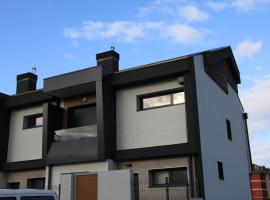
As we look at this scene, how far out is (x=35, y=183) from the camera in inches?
803

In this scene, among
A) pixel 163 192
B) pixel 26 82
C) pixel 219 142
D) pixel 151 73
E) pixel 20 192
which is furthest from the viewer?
pixel 26 82

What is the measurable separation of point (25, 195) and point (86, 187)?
7.17m

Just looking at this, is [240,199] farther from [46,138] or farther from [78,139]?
[46,138]

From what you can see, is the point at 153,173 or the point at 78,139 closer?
the point at 153,173

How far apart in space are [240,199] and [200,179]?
6339 mm

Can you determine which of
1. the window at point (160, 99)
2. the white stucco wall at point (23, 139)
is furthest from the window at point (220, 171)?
the white stucco wall at point (23, 139)

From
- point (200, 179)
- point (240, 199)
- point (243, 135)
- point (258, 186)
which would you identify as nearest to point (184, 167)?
point (200, 179)

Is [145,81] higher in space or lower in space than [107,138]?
higher

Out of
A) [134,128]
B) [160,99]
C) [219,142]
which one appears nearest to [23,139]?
[134,128]

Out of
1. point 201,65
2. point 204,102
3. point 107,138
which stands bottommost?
point 107,138

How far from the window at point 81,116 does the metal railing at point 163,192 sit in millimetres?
4614

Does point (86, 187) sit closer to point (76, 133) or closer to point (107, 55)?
point (76, 133)

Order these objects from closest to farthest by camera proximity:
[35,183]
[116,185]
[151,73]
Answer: [116,185]
[151,73]
[35,183]

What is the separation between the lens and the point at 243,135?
25453 mm
